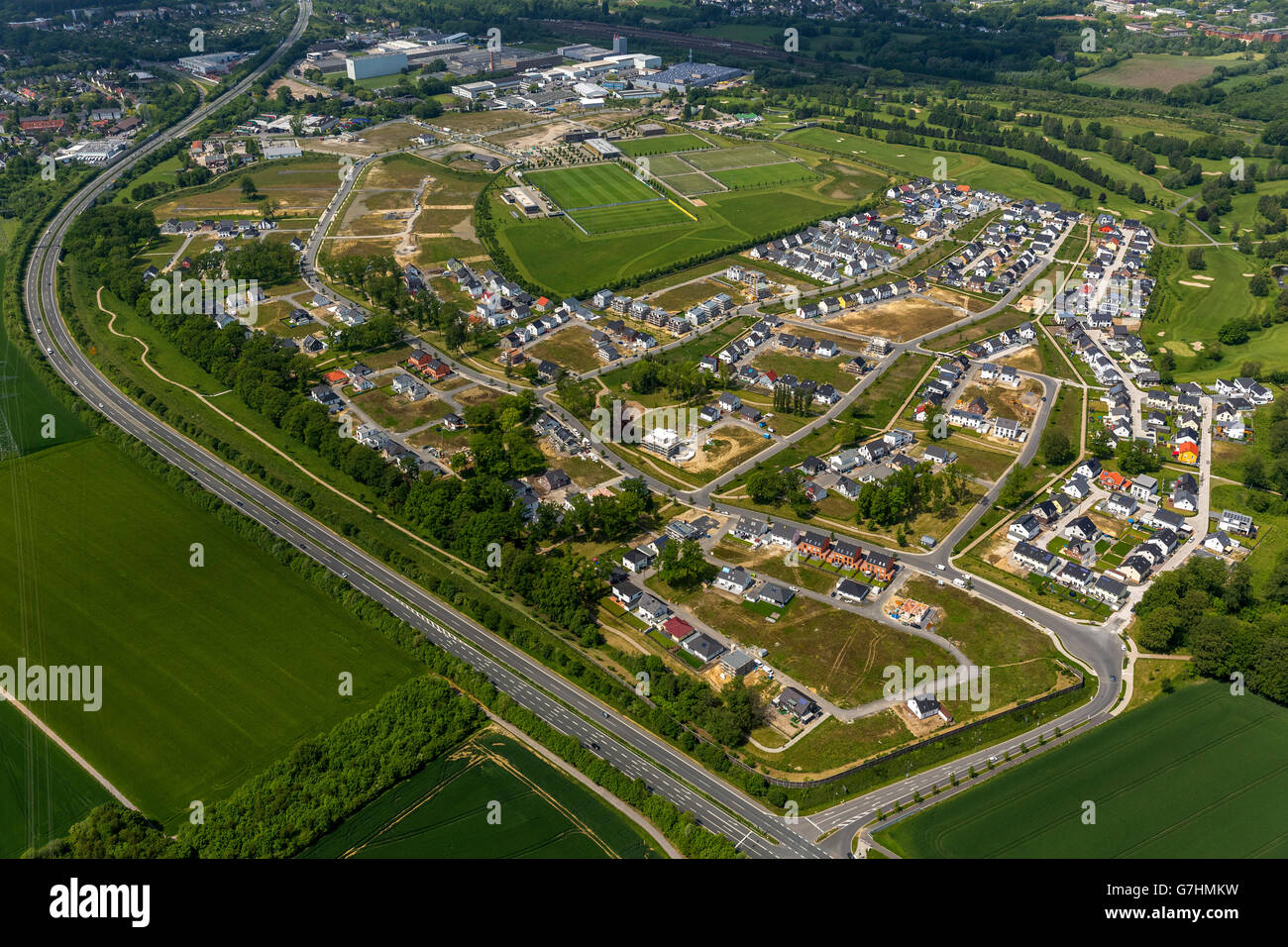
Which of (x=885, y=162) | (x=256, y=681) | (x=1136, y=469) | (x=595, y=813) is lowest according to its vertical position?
(x=595, y=813)

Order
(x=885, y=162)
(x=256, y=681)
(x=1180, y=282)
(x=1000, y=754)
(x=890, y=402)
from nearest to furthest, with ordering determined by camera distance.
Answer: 1. (x=1000, y=754)
2. (x=256, y=681)
3. (x=890, y=402)
4. (x=1180, y=282)
5. (x=885, y=162)

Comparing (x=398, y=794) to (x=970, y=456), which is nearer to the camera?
(x=398, y=794)

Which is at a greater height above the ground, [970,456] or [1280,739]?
[970,456]

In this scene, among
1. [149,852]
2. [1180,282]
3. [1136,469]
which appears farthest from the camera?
[1180,282]

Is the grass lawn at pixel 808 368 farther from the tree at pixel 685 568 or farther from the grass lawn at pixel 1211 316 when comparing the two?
the grass lawn at pixel 1211 316

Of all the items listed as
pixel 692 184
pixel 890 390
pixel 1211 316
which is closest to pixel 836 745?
pixel 890 390

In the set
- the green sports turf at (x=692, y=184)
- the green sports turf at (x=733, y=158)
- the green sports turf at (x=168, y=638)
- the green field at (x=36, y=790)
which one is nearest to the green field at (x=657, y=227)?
the green sports turf at (x=692, y=184)

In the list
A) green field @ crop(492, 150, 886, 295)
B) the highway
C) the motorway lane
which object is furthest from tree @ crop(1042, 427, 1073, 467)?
green field @ crop(492, 150, 886, 295)

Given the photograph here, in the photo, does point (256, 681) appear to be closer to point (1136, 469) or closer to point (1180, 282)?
point (1136, 469)

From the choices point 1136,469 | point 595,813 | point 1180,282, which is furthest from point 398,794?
point 1180,282
